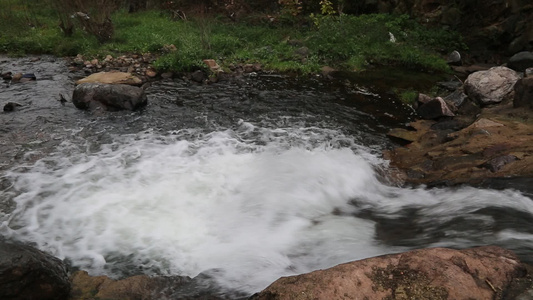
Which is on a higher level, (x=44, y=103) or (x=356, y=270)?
(x=356, y=270)

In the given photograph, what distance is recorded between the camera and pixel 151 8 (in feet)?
65.6

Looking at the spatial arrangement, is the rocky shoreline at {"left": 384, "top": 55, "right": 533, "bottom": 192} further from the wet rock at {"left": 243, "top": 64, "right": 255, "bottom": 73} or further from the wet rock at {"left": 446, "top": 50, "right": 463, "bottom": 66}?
the wet rock at {"left": 243, "top": 64, "right": 255, "bottom": 73}

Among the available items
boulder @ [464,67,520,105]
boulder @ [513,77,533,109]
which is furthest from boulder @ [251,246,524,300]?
boulder @ [464,67,520,105]

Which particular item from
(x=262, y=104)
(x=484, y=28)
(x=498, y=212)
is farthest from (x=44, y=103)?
(x=484, y=28)

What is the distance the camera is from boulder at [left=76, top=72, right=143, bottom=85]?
404 inches

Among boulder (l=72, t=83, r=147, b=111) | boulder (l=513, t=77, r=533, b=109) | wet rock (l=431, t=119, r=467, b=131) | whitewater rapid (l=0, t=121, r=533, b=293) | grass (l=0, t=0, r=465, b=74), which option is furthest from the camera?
grass (l=0, t=0, r=465, b=74)

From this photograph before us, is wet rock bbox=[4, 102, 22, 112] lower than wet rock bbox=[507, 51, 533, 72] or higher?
lower

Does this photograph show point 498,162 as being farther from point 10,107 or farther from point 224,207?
point 10,107

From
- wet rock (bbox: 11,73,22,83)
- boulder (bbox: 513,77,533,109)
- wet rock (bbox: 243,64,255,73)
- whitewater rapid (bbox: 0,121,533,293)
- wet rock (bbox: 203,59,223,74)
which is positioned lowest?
wet rock (bbox: 11,73,22,83)

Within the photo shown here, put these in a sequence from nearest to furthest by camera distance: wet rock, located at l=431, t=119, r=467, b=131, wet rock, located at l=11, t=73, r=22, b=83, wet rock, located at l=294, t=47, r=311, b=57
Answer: wet rock, located at l=431, t=119, r=467, b=131 → wet rock, located at l=11, t=73, r=22, b=83 → wet rock, located at l=294, t=47, r=311, b=57

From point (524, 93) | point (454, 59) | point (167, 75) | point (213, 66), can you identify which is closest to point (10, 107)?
point (167, 75)

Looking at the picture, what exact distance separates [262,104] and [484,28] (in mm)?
9722

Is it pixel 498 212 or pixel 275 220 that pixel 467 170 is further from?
pixel 275 220

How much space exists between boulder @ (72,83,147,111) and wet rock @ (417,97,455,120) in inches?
263
